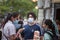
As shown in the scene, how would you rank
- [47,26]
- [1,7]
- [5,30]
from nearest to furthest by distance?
[47,26] → [5,30] → [1,7]

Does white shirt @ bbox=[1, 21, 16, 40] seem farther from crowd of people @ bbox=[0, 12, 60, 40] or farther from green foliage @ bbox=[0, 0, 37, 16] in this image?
green foliage @ bbox=[0, 0, 37, 16]

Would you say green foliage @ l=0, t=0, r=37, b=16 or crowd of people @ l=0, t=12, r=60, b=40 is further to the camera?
green foliage @ l=0, t=0, r=37, b=16

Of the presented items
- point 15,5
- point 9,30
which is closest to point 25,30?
point 9,30

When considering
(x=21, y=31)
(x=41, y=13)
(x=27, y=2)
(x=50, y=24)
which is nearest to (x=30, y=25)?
(x=21, y=31)

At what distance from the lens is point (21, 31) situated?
10062 mm

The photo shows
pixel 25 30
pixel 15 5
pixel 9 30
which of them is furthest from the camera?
pixel 15 5

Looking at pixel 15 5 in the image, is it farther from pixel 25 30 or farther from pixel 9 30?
pixel 9 30

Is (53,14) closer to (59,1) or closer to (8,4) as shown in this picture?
(59,1)

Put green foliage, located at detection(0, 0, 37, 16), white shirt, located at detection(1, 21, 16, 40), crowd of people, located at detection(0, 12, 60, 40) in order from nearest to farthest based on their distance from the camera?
crowd of people, located at detection(0, 12, 60, 40), white shirt, located at detection(1, 21, 16, 40), green foliage, located at detection(0, 0, 37, 16)

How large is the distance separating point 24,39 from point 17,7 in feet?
98.3

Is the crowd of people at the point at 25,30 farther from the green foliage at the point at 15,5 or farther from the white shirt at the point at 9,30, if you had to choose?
the green foliage at the point at 15,5

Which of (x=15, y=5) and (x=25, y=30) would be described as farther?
(x=15, y=5)

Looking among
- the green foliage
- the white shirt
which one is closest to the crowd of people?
the white shirt

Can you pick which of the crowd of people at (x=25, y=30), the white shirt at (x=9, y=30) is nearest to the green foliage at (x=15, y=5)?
the crowd of people at (x=25, y=30)
